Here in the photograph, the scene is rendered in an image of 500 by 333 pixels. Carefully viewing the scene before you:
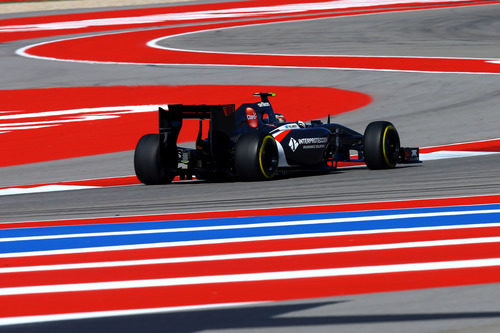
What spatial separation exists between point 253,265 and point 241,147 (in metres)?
5.68

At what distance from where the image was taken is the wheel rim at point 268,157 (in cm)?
1384

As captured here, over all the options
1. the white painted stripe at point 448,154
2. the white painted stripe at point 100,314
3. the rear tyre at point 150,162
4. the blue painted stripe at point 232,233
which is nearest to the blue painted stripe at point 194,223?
the blue painted stripe at point 232,233

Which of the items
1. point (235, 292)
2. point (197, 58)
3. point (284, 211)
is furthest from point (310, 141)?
point (197, 58)

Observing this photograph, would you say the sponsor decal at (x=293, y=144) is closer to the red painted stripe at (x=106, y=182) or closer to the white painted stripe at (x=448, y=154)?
the red painted stripe at (x=106, y=182)

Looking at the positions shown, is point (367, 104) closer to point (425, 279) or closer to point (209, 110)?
point (209, 110)

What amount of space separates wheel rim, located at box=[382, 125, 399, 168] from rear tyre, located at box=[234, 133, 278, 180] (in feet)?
5.87

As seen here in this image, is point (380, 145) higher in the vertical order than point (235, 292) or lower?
higher

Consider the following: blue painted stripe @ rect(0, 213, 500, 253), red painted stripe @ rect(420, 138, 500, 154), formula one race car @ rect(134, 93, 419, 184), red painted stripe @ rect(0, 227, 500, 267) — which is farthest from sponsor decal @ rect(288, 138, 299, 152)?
red painted stripe @ rect(0, 227, 500, 267)

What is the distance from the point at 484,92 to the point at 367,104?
2.99 m

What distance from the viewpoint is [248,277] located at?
25.3 feet

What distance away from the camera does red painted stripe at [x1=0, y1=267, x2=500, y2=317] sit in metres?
6.94

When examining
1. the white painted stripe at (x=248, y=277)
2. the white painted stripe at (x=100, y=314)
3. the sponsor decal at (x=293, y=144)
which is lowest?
the white painted stripe at (x=100, y=314)

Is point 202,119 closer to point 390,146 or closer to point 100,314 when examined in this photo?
point 390,146

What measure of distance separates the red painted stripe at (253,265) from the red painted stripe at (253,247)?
0.43m
